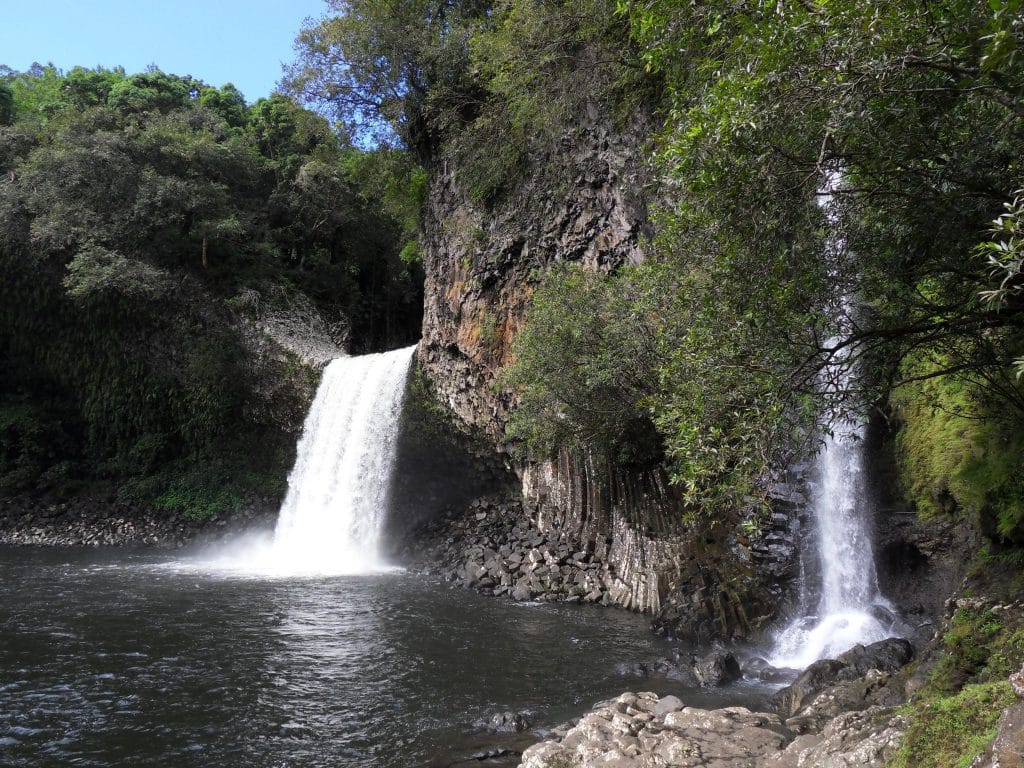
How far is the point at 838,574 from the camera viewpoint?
10047 millimetres

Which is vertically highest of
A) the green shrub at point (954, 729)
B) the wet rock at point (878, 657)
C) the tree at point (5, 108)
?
the tree at point (5, 108)

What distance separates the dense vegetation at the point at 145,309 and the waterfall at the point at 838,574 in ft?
50.4

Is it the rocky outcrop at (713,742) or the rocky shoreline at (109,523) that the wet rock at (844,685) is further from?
the rocky shoreline at (109,523)

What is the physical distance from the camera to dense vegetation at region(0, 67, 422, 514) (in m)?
20.8

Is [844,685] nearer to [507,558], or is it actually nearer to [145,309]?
[507,558]

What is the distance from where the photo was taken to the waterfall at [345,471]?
17.9 metres

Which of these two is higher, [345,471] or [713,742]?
[345,471]

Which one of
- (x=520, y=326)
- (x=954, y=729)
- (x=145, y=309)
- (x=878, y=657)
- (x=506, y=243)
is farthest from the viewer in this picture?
(x=145, y=309)

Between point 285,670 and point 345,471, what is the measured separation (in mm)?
10119

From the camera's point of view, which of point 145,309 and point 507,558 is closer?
point 507,558

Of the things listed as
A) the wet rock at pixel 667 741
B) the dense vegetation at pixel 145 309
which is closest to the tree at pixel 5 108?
the dense vegetation at pixel 145 309

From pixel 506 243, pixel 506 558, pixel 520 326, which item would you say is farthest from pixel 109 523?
pixel 506 243

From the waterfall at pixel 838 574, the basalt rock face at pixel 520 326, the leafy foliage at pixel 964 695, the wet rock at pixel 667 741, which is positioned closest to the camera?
the leafy foliage at pixel 964 695

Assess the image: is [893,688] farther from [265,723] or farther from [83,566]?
[83,566]
